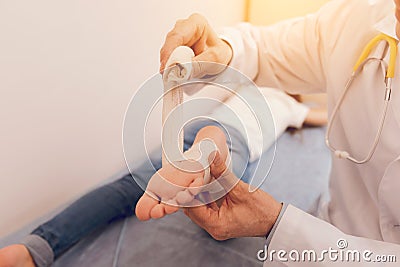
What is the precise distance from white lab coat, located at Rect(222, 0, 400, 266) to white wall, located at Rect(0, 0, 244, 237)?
0.30 meters

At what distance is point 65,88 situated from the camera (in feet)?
2.91

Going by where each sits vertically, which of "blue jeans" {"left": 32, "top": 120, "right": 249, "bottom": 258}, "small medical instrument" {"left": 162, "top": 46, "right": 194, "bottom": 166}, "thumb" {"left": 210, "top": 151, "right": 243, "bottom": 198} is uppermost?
"small medical instrument" {"left": 162, "top": 46, "right": 194, "bottom": 166}

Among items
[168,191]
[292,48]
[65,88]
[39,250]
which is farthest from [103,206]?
[292,48]

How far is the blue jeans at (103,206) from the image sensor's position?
0.67m

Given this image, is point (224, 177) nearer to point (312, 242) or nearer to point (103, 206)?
point (312, 242)

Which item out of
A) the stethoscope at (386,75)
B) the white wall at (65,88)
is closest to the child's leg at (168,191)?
the stethoscope at (386,75)

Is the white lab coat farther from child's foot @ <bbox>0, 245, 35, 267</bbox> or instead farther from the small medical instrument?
child's foot @ <bbox>0, 245, 35, 267</bbox>

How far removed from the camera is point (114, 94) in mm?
1033

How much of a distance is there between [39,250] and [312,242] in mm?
531

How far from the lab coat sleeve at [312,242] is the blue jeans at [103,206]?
0.11m

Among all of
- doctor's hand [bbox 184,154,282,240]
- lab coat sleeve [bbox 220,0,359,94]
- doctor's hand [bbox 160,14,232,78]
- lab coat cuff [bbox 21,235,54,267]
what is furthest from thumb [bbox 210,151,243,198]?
lab coat cuff [bbox 21,235,54,267]

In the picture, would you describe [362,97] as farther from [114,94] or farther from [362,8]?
[114,94]

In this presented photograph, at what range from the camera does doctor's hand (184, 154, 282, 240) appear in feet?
1.79

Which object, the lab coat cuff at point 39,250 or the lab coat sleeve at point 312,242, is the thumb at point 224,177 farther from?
the lab coat cuff at point 39,250
